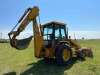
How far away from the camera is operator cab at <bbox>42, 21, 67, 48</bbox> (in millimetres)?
15308

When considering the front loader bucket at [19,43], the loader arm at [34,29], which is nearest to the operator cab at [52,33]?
the loader arm at [34,29]

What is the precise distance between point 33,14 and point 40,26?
101cm

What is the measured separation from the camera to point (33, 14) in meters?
14.4

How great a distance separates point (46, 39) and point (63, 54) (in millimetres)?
1632

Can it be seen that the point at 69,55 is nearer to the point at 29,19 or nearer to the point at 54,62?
the point at 54,62

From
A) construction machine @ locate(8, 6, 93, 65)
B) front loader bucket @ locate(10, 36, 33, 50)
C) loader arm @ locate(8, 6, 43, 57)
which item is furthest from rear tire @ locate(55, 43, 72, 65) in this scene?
front loader bucket @ locate(10, 36, 33, 50)

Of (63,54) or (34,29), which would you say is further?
(63,54)

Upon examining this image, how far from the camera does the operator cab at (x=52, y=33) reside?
50.2 feet

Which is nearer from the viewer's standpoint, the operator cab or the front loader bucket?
the front loader bucket

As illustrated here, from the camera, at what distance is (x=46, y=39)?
51.1ft

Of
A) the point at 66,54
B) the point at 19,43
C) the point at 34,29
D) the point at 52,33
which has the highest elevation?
the point at 34,29

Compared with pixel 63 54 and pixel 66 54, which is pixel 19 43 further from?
pixel 66 54

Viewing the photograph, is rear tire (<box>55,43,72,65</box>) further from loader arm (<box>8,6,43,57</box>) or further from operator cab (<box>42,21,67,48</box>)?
loader arm (<box>8,6,43,57</box>)

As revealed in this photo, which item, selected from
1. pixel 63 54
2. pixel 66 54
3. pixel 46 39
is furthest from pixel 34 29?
pixel 66 54
